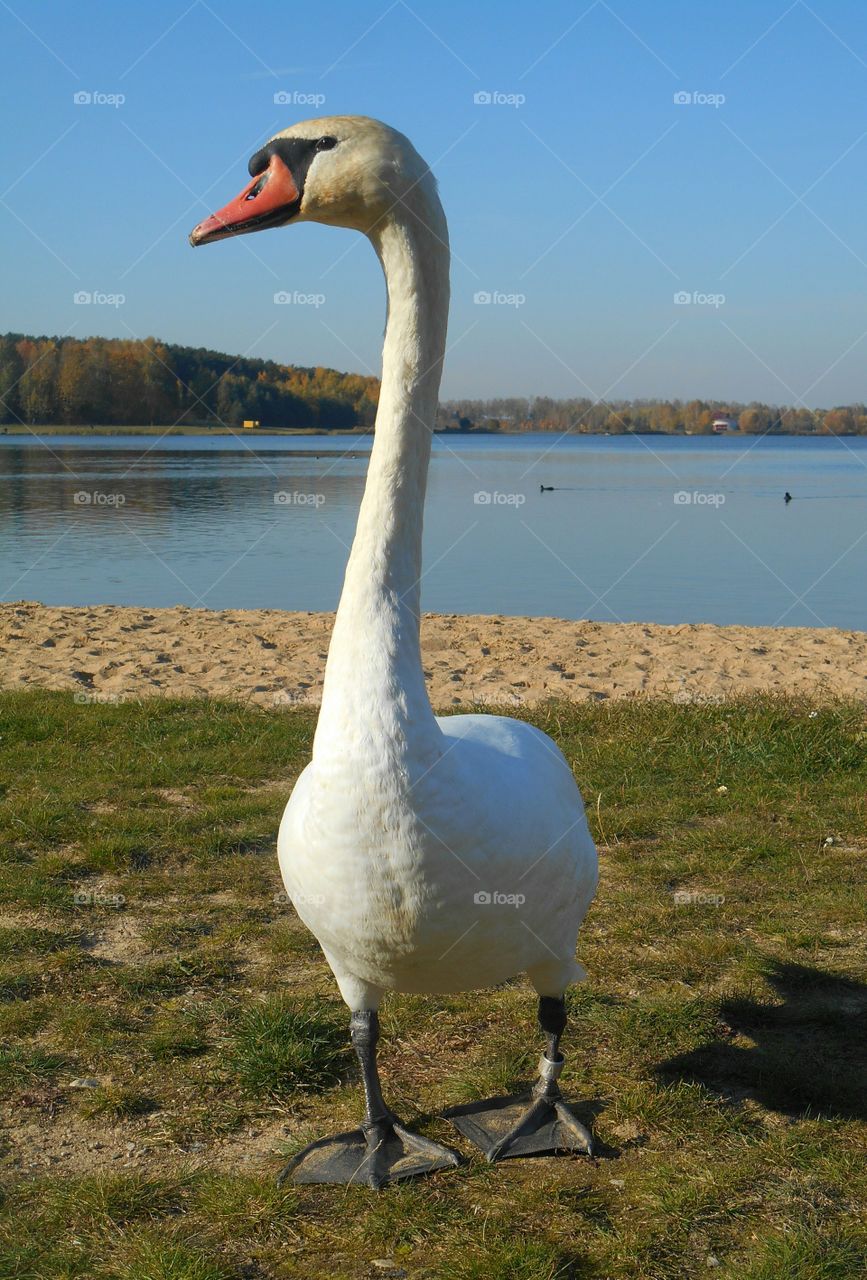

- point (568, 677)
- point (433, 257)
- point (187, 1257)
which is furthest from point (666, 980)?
point (568, 677)

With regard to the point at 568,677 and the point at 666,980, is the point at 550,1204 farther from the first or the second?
the point at 568,677

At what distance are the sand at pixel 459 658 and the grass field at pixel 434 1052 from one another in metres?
2.35

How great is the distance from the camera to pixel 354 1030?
3.51 metres

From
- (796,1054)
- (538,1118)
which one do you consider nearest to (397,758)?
(538,1118)

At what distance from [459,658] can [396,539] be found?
749 centimetres

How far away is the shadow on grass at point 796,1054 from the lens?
3.76m

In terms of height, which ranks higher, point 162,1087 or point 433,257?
point 433,257

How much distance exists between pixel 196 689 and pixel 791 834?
5118 mm
